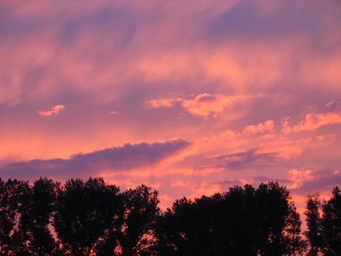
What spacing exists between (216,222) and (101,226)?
25224mm

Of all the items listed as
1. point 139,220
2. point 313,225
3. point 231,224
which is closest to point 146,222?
point 139,220

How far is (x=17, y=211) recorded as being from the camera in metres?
71.1

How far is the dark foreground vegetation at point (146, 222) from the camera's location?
2530 inches

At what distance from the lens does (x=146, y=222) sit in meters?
76.0

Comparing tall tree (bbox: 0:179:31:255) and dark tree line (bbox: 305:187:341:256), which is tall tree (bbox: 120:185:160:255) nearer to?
tall tree (bbox: 0:179:31:255)

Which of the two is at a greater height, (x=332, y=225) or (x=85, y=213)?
(x=85, y=213)

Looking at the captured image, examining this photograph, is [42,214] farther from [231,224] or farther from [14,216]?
[231,224]

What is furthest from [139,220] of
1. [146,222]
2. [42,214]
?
[42,214]

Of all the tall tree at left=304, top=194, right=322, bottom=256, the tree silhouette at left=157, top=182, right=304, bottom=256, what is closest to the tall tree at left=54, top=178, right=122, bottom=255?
the tree silhouette at left=157, top=182, right=304, bottom=256

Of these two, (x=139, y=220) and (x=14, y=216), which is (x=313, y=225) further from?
(x=14, y=216)

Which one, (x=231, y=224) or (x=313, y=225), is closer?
(x=231, y=224)

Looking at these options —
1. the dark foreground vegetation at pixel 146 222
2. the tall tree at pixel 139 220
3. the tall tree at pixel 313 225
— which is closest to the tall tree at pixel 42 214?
the dark foreground vegetation at pixel 146 222

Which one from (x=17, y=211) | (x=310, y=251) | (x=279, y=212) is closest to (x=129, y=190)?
(x=17, y=211)

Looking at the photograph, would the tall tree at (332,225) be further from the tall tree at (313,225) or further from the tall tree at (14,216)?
the tall tree at (14,216)
